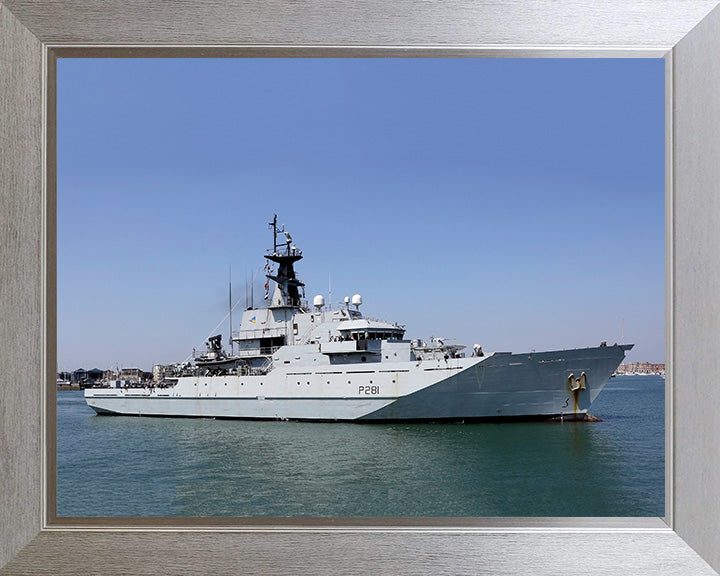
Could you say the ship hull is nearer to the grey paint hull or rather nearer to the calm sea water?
the grey paint hull

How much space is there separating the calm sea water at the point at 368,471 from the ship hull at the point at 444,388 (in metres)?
0.23

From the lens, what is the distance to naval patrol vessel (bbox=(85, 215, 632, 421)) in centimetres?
904

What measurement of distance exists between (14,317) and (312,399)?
8243 mm

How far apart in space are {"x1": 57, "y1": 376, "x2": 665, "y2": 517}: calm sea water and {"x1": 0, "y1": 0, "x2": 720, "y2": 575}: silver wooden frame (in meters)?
3.38

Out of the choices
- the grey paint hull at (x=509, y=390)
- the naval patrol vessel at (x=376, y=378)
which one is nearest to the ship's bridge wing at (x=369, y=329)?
the naval patrol vessel at (x=376, y=378)

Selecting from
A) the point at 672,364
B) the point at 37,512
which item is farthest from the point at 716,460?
the point at 37,512

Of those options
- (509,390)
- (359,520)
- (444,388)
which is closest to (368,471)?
(444,388)

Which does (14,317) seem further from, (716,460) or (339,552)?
(716,460)

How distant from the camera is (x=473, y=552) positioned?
168 centimetres

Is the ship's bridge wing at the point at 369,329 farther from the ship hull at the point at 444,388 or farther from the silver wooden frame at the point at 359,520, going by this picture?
the silver wooden frame at the point at 359,520

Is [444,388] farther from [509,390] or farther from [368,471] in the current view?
[368,471]

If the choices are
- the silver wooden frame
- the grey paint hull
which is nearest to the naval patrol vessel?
the grey paint hull

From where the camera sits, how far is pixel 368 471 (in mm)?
6680

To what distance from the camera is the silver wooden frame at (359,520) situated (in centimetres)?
167
